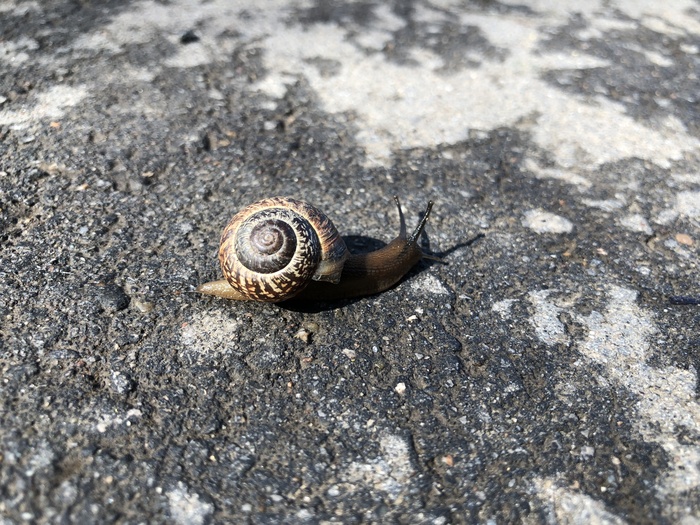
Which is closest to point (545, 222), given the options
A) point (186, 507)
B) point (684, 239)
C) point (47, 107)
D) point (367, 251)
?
point (684, 239)

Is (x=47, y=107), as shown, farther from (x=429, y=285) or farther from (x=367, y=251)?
(x=429, y=285)

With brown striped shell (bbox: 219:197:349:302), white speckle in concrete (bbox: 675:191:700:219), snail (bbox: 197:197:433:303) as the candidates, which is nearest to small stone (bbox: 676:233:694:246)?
white speckle in concrete (bbox: 675:191:700:219)

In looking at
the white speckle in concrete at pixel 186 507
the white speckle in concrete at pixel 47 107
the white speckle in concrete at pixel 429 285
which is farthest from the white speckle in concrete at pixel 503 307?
the white speckle in concrete at pixel 47 107

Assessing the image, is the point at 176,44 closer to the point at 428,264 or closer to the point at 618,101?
the point at 428,264

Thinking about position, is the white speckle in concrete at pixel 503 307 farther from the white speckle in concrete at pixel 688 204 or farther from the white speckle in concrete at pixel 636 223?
the white speckle in concrete at pixel 688 204

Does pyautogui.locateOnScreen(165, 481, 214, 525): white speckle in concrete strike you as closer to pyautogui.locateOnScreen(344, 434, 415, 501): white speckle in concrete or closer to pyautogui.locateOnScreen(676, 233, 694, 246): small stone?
pyautogui.locateOnScreen(344, 434, 415, 501): white speckle in concrete

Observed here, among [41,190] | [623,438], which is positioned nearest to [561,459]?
[623,438]
